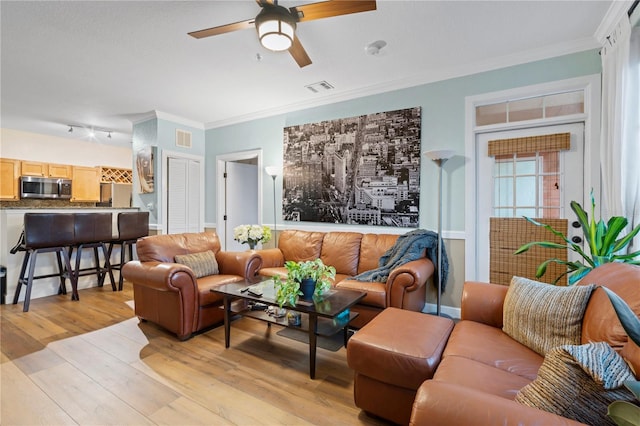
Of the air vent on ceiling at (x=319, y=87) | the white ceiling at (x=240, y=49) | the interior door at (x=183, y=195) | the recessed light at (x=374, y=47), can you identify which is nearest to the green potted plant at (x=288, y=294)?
the white ceiling at (x=240, y=49)

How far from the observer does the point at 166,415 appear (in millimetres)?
1707

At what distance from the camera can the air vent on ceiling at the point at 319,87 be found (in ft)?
12.1

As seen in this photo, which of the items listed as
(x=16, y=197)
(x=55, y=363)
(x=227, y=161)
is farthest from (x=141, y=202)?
(x=55, y=363)

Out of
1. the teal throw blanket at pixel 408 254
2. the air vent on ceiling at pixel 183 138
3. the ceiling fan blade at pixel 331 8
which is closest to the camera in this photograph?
the ceiling fan blade at pixel 331 8

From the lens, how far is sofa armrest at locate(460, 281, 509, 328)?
1.93 metres

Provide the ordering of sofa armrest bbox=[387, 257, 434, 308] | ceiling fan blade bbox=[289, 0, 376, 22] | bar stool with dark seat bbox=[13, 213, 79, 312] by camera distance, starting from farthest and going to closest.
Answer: bar stool with dark seat bbox=[13, 213, 79, 312] < sofa armrest bbox=[387, 257, 434, 308] < ceiling fan blade bbox=[289, 0, 376, 22]

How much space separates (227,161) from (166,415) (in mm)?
4234

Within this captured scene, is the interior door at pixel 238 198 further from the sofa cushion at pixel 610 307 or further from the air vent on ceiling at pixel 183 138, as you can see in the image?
the sofa cushion at pixel 610 307

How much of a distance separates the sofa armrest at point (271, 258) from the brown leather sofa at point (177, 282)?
0.22 m

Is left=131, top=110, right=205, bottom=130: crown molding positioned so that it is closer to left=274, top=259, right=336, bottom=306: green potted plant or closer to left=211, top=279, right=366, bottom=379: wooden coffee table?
left=211, top=279, right=366, bottom=379: wooden coffee table

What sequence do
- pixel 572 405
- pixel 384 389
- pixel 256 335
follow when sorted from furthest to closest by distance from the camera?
pixel 256 335 < pixel 384 389 < pixel 572 405

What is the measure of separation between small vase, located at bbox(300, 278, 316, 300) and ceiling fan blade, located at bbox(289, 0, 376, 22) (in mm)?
1894

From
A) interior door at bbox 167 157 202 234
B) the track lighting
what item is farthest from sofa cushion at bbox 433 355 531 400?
the track lighting

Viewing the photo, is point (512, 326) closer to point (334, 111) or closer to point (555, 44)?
point (555, 44)
